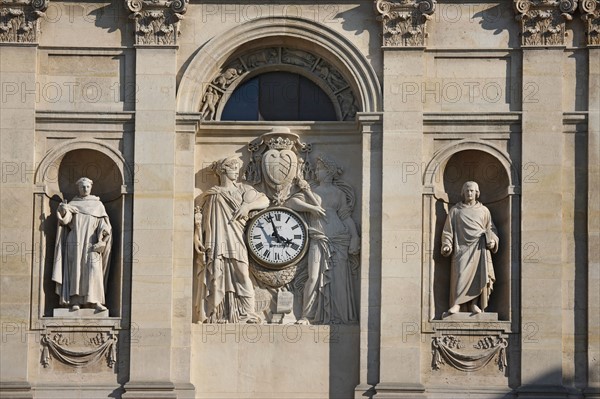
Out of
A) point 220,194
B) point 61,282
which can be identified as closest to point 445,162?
point 220,194

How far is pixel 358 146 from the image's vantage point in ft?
119

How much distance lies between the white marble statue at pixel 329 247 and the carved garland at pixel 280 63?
3.85 ft

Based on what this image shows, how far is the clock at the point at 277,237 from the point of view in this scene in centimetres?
3594

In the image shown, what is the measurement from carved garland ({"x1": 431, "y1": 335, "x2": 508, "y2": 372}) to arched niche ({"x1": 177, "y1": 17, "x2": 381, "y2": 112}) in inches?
160

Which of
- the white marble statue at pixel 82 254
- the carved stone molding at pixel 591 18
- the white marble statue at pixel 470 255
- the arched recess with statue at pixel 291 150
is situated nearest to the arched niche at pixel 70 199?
the white marble statue at pixel 82 254

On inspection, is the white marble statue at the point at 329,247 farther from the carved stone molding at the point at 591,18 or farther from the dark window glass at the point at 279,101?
the carved stone molding at the point at 591,18

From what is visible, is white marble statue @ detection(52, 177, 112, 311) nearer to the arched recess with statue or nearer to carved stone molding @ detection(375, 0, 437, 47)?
the arched recess with statue

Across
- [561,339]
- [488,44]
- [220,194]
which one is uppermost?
[488,44]

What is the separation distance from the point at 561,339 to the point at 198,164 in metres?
6.63

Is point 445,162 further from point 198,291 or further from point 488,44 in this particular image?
point 198,291

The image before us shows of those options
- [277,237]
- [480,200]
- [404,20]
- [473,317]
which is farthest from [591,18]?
[277,237]

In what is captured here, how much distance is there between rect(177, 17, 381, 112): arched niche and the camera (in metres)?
36.0

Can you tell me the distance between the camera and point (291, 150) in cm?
3625

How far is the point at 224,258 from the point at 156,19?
13.5ft
